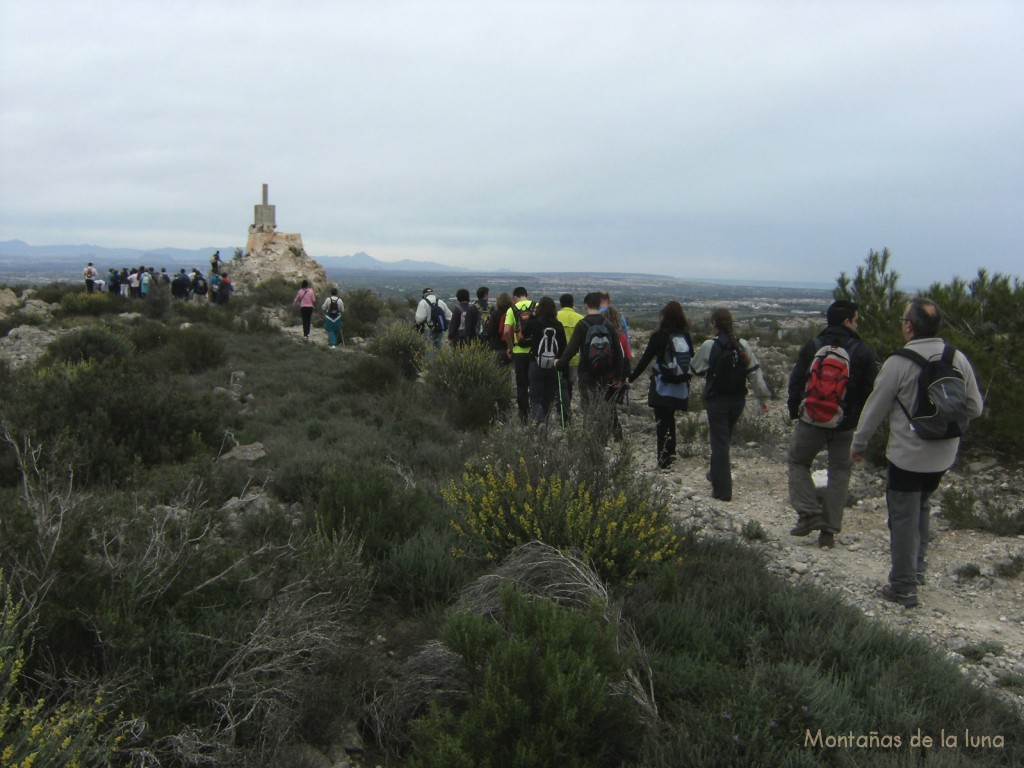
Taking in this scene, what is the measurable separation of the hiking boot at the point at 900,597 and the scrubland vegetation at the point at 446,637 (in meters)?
0.92

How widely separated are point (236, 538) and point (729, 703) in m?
3.01

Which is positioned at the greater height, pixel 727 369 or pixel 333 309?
pixel 333 309

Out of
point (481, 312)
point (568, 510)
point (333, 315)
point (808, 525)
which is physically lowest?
point (808, 525)

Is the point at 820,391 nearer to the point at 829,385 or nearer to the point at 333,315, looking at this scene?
the point at 829,385

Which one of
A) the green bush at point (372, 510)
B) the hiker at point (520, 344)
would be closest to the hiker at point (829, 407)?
the green bush at point (372, 510)

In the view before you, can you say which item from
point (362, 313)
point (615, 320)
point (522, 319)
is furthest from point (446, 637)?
point (362, 313)

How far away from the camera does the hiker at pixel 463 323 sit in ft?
34.4

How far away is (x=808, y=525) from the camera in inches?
209

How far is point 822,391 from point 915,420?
91cm

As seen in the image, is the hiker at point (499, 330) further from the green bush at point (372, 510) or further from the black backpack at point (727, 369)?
the green bush at point (372, 510)

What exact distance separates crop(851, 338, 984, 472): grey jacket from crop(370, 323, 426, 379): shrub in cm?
891

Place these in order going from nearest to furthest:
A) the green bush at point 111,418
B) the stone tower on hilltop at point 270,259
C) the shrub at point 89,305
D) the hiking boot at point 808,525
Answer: the hiking boot at point 808,525, the green bush at point 111,418, the shrub at point 89,305, the stone tower on hilltop at point 270,259

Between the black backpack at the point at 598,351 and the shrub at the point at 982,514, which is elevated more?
the black backpack at the point at 598,351

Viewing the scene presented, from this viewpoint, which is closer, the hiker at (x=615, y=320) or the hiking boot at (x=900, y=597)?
the hiking boot at (x=900, y=597)
